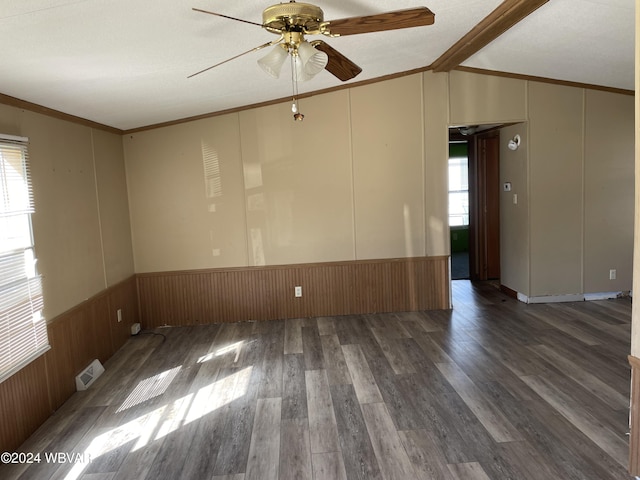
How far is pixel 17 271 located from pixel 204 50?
1.87m

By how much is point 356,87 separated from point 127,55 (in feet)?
9.34

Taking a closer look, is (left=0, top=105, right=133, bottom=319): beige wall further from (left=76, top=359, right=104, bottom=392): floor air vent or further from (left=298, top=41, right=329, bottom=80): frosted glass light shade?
(left=298, top=41, right=329, bottom=80): frosted glass light shade

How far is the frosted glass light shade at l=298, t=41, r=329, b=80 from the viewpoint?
84.0 inches

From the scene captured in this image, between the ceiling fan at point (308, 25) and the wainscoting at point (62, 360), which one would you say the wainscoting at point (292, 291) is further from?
the ceiling fan at point (308, 25)

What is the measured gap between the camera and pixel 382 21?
2.08 m

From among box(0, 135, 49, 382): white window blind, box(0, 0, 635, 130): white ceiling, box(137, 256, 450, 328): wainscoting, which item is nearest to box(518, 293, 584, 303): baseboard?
box(137, 256, 450, 328): wainscoting

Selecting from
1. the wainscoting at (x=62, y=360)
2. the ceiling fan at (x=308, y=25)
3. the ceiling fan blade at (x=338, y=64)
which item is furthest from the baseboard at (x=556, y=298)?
the wainscoting at (x=62, y=360)

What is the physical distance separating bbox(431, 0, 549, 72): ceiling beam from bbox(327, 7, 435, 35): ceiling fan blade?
1310 mm

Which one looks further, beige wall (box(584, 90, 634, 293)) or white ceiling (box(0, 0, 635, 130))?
beige wall (box(584, 90, 634, 293))

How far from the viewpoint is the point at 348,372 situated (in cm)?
361

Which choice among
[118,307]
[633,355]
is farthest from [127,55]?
[633,355]

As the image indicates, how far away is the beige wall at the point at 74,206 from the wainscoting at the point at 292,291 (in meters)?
0.58

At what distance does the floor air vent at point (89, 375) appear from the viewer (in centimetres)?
350

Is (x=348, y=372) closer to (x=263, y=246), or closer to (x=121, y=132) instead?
(x=263, y=246)
